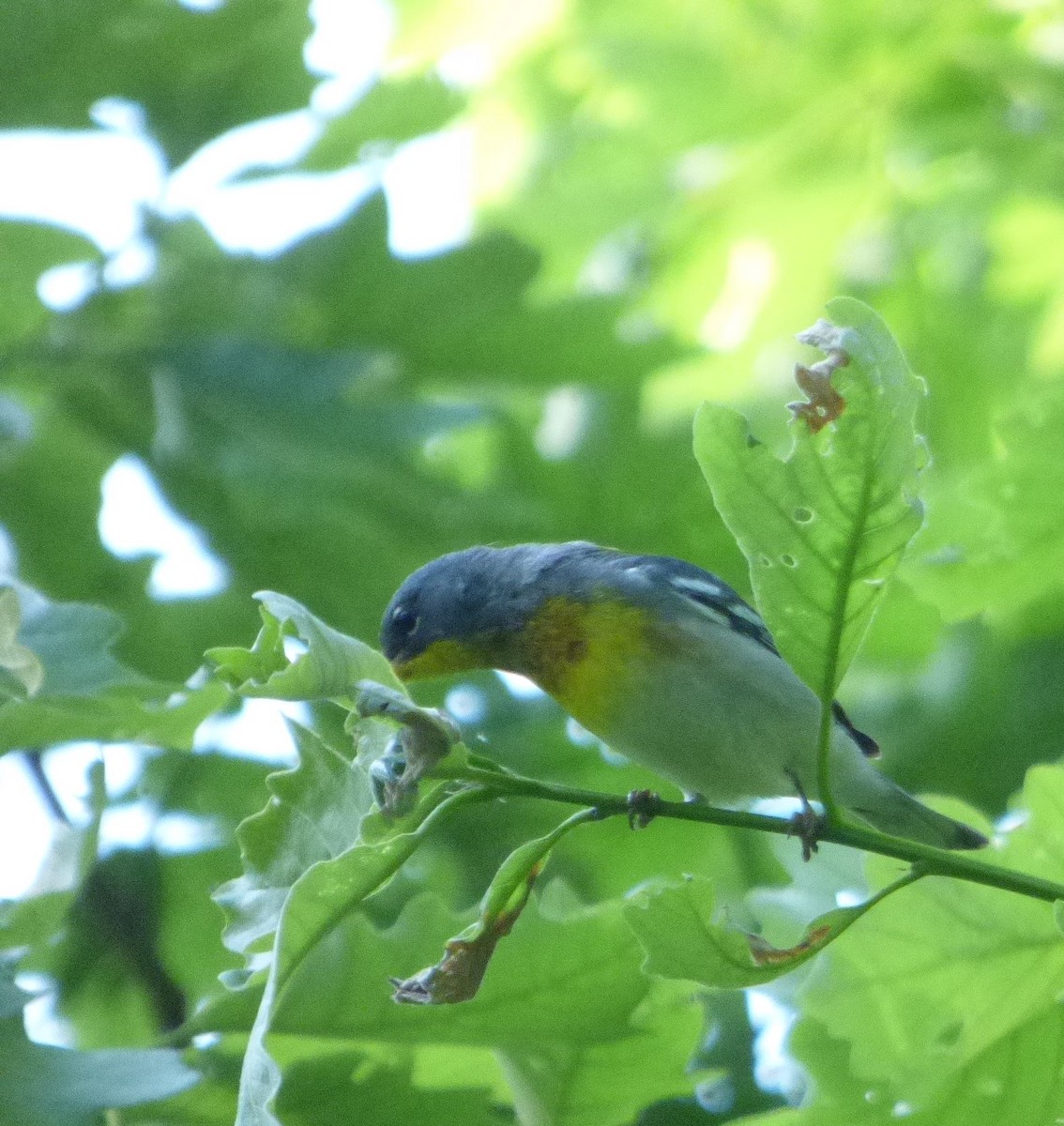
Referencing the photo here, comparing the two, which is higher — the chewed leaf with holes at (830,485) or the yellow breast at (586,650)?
the chewed leaf with holes at (830,485)

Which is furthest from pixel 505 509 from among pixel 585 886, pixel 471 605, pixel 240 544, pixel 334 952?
pixel 334 952

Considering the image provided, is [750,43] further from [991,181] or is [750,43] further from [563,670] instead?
[563,670]

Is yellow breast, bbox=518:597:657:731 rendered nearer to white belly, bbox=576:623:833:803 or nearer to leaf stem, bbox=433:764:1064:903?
white belly, bbox=576:623:833:803

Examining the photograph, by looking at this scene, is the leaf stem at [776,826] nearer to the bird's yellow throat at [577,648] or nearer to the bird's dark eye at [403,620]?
the bird's yellow throat at [577,648]

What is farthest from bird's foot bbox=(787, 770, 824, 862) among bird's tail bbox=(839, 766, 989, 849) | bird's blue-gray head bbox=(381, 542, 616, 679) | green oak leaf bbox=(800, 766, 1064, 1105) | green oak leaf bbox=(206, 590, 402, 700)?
bird's blue-gray head bbox=(381, 542, 616, 679)

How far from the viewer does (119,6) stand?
2.83 meters

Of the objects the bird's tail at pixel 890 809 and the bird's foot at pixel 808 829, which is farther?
the bird's tail at pixel 890 809

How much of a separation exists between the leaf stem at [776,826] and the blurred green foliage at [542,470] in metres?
0.17

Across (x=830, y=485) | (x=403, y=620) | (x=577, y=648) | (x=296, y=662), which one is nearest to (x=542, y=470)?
(x=403, y=620)

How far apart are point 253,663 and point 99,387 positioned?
2113mm

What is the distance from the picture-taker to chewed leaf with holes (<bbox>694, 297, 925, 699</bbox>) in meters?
1.52

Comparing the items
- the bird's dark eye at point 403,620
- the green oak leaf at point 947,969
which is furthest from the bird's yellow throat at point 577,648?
the green oak leaf at point 947,969

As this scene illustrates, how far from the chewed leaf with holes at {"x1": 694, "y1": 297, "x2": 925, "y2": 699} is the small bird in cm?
150

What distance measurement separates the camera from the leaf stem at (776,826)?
1542 mm
